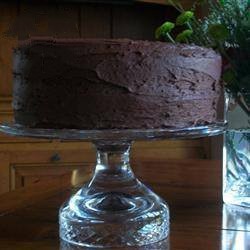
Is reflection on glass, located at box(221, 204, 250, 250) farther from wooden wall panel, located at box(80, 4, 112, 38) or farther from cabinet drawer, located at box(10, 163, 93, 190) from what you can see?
wooden wall panel, located at box(80, 4, 112, 38)

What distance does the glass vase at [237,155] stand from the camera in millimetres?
949

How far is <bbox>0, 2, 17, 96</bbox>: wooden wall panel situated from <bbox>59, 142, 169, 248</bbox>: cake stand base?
5.10ft

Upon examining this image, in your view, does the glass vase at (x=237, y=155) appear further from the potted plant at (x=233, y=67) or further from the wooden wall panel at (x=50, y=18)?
the wooden wall panel at (x=50, y=18)

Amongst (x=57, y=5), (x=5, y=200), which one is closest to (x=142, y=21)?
(x=57, y=5)

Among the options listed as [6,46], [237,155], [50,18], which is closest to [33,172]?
[6,46]

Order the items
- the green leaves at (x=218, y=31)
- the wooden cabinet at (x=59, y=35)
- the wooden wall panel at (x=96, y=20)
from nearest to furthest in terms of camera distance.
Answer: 1. the green leaves at (x=218, y=31)
2. the wooden cabinet at (x=59, y=35)
3. the wooden wall panel at (x=96, y=20)

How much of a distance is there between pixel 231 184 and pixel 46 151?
1.44 m

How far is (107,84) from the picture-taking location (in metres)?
0.71

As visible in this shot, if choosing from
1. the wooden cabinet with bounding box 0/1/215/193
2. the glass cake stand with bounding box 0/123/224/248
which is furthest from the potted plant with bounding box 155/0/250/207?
the wooden cabinet with bounding box 0/1/215/193

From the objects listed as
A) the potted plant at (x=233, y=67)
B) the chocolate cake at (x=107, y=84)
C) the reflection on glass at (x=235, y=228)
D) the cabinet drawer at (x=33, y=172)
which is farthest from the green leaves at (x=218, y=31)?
the cabinet drawer at (x=33, y=172)

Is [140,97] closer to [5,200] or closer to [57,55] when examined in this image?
[57,55]

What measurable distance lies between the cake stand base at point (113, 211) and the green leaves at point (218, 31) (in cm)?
21

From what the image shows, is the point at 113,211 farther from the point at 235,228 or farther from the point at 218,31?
the point at 218,31

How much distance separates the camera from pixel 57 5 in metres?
2.48
